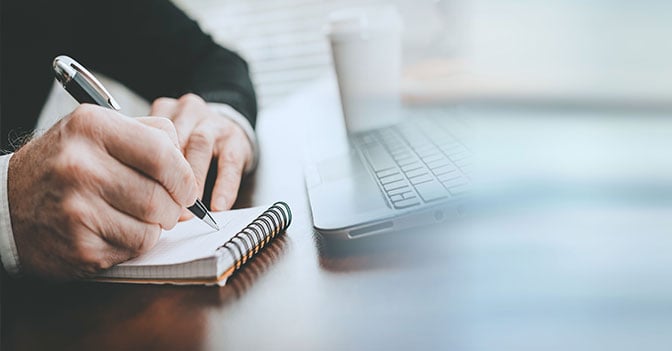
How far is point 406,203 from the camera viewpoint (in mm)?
507

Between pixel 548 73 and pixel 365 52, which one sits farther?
pixel 365 52

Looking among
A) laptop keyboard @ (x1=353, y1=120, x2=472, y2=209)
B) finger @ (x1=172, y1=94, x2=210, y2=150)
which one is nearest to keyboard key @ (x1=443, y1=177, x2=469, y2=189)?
laptop keyboard @ (x1=353, y1=120, x2=472, y2=209)

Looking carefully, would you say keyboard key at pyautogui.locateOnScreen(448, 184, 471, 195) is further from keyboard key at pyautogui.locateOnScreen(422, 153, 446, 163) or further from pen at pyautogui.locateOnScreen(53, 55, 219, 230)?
pen at pyautogui.locateOnScreen(53, 55, 219, 230)

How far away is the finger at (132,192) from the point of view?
0.46 metres

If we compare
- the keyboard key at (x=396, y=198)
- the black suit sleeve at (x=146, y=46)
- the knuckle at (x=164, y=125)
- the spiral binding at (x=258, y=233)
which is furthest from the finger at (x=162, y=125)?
the black suit sleeve at (x=146, y=46)

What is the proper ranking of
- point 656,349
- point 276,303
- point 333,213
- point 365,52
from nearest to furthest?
point 656,349 → point 276,303 → point 333,213 → point 365,52

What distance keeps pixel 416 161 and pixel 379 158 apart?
7 centimetres

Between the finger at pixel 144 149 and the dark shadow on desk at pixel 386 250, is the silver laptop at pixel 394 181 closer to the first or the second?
the dark shadow on desk at pixel 386 250

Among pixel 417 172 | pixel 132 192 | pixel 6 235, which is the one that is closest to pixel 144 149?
pixel 132 192

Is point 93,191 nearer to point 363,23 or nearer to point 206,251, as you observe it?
point 206,251

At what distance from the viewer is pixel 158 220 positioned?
19.5 inches

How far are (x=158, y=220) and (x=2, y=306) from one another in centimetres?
16

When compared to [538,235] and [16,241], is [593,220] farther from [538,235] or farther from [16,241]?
[16,241]

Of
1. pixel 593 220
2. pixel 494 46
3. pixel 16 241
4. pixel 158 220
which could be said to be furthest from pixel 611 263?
pixel 16 241
